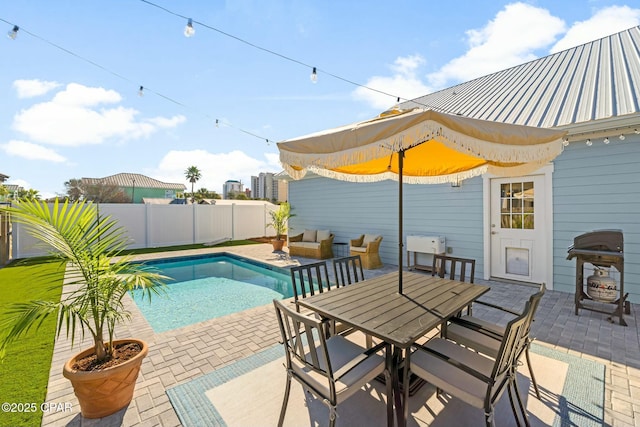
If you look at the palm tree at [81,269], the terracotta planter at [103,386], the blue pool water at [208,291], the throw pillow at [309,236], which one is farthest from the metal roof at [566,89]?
the terracotta planter at [103,386]

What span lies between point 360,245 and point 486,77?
743cm

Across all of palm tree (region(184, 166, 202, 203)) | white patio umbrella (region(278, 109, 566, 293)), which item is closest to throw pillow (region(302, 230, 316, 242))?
white patio umbrella (region(278, 109, 566, 293))

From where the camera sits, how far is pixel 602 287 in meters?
3.90

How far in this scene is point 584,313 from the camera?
4105 millimetres

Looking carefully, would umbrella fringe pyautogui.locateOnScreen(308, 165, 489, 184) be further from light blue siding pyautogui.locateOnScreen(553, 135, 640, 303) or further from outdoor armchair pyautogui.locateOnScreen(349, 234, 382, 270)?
outdoor armchair pyautogui.locateOnScreen(349, 234, 382, 270)

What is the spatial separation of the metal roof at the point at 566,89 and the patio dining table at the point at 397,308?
404cm

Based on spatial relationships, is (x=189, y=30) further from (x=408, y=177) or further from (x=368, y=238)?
(x=368, y=238)

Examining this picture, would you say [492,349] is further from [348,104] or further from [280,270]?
[348,104]

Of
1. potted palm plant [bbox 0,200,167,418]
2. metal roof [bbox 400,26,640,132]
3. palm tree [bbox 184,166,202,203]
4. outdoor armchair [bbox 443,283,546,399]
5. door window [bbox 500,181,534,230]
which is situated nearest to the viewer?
potted palm plant [bbox 0,200,167,418]

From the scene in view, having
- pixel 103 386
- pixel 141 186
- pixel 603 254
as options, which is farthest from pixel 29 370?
pixel 141 186

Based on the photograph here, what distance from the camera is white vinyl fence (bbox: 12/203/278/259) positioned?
36.2ft

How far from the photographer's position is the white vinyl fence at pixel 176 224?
11031 mm

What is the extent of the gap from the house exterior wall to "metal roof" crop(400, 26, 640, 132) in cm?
66

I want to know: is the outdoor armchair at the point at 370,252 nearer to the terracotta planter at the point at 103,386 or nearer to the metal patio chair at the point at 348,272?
the metal patio chair at the point at 348,272
